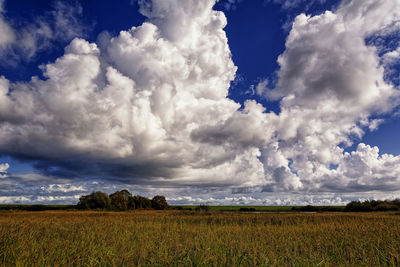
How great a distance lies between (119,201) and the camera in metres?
60.9

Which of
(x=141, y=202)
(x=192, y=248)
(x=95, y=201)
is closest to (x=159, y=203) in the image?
(x=141, y=202)

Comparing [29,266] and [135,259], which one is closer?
[29,266]

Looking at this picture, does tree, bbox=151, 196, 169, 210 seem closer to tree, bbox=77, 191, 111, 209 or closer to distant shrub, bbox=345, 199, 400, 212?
tree, bbox=77, 191, 111, 209

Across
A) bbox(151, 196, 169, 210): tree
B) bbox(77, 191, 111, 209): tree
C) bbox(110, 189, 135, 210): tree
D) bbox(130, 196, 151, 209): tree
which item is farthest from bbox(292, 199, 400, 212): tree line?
bbox(77, 191, 111, 209): tree

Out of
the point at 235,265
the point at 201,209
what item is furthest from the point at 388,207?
the point at 235,265

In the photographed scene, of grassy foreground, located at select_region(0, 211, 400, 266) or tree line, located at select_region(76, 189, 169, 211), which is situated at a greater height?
tree line, located at select_region(76, 189, 169, 211)

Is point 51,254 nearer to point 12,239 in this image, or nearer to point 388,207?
point 12,239

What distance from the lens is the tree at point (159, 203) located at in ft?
229

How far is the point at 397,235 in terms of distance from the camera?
45.6 feet

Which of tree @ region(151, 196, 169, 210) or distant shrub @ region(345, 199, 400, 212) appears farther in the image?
tree @ region(151, 196, 169, 210)

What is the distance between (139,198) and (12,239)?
5965cm

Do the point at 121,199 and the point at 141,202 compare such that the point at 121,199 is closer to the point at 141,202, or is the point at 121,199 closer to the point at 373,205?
the point at 141,202

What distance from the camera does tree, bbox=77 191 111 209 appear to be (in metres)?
54.7

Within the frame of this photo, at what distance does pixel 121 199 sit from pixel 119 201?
4.24ft
